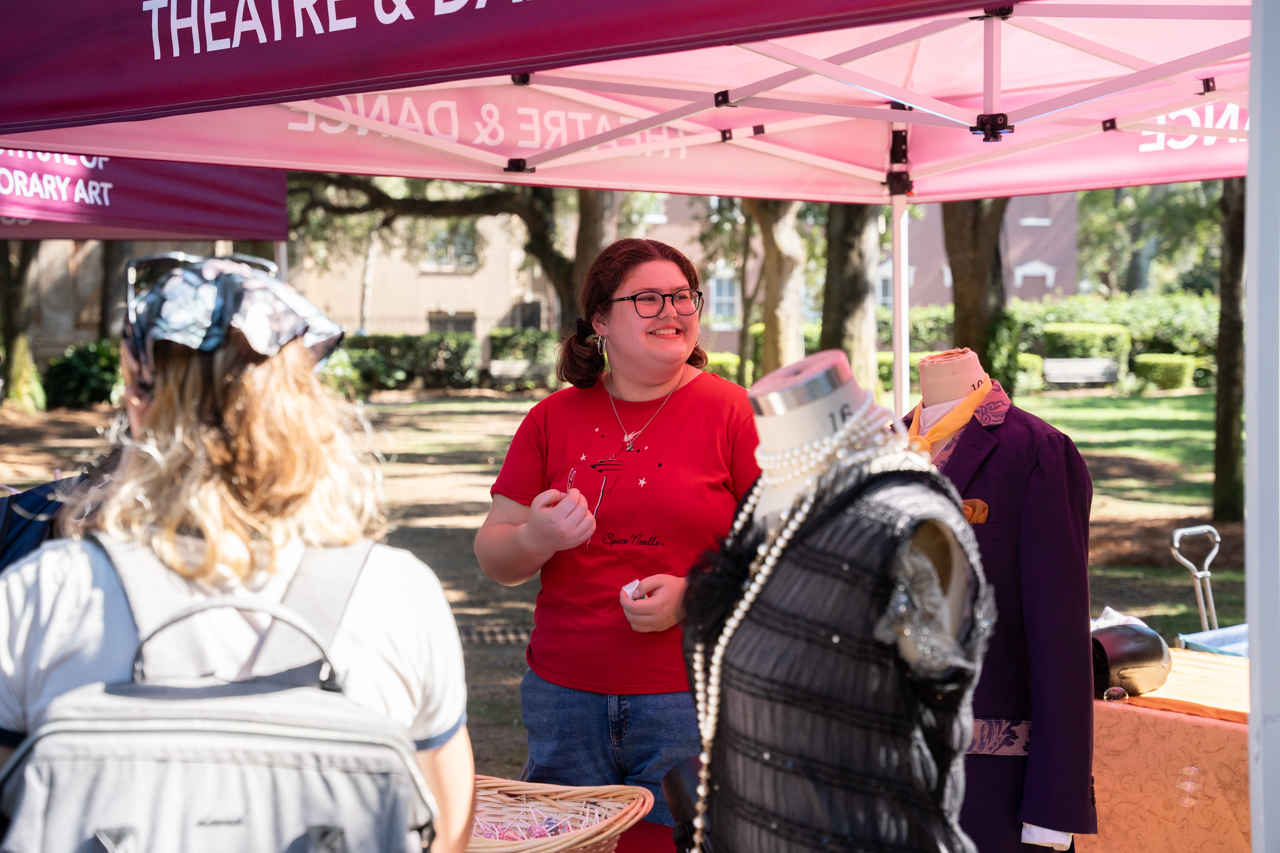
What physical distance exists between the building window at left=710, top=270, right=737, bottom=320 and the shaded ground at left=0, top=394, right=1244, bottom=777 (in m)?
18.5

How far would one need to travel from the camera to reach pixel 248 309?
4.40 ft

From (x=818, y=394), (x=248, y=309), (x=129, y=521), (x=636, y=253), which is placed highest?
(x=636, y=253)

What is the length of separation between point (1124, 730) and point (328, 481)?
253cm

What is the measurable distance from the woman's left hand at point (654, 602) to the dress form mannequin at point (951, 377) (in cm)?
70

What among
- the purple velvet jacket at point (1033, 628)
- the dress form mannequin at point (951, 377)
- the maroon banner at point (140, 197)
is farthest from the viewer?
the maroon banner at point (140, 197)

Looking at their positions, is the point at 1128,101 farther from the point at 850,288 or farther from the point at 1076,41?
the point at 850,288

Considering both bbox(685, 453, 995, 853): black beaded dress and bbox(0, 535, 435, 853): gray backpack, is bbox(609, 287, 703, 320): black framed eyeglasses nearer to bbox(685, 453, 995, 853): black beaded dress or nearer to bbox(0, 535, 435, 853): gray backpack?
bbox(685, 453, 995, 853): black beaded dress

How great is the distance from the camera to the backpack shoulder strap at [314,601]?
4.22 ft

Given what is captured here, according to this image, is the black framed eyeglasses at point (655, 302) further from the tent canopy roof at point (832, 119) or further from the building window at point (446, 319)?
the building window at point (446, 319)

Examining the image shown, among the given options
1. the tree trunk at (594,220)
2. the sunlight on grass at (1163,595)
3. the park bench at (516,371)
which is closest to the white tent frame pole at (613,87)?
the sunlight on grass at (1163,595)

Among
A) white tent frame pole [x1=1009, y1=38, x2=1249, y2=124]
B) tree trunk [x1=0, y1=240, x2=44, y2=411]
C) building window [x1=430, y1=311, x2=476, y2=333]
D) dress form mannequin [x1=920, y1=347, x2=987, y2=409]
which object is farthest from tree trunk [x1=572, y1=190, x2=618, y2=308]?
building window [x1=430, y1=311, x2=476, y2=333]

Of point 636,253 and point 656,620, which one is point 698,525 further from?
point 636,253

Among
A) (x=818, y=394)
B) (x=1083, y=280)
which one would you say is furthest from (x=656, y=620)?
(x=1083, y=280)

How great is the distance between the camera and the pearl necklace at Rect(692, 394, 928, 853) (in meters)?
1.44
